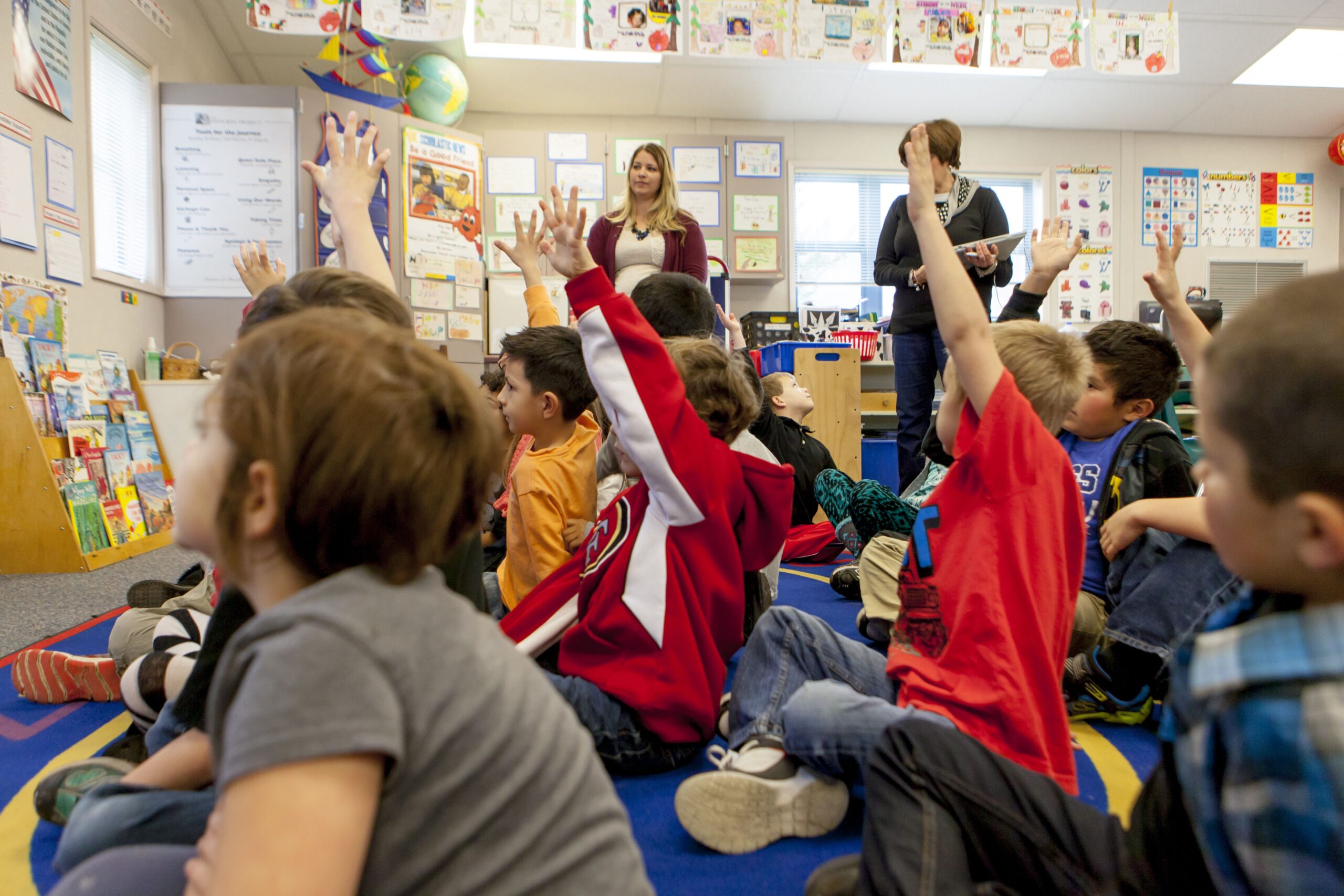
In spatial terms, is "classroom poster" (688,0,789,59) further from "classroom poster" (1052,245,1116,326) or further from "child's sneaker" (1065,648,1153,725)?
"classroom poster" (1052,245,1116,326)

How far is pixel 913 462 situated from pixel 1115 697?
5.04 ft

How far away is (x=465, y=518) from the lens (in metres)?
0.52

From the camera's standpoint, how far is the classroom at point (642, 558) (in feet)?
1.37

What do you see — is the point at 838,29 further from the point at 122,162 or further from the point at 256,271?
the point at 122,162

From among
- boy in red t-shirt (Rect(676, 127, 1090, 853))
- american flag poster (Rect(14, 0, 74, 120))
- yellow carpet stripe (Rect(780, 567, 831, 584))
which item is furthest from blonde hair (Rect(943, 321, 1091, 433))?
american flag poster (Rect(14, 0, 74, 120))

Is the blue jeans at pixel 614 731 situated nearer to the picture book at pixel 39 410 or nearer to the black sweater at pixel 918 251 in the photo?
the black sweater at pixel 918 251

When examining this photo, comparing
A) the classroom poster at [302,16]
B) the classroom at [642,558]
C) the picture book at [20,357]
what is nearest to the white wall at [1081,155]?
the classroom at [642,558]

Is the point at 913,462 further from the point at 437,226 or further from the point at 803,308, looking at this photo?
the point at 437,226

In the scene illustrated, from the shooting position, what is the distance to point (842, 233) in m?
5.09

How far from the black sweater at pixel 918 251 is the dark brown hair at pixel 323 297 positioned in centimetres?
198

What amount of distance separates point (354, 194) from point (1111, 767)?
1339 mm

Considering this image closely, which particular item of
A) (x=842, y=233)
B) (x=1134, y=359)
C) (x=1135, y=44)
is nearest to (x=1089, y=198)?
(x=842, y=233)

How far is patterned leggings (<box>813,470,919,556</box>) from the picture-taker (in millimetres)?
1844

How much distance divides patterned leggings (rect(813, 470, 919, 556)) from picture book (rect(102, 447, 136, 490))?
2445mm
